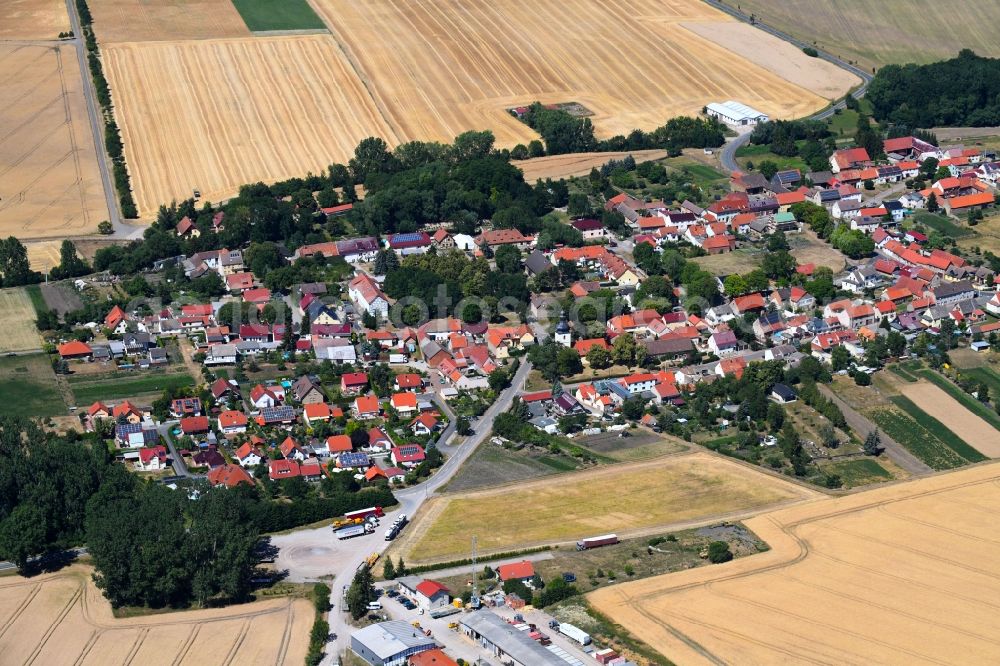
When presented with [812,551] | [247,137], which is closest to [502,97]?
[247,137]

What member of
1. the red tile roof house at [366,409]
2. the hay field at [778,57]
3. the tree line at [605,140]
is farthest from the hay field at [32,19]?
the red tile roof house at [366,409]

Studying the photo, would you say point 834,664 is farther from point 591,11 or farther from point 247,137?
point 591,11

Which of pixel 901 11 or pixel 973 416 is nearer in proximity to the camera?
pixel 973 416

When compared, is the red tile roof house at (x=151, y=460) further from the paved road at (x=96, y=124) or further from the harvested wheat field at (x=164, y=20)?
the harvested wheat field at (x=164, y=20)

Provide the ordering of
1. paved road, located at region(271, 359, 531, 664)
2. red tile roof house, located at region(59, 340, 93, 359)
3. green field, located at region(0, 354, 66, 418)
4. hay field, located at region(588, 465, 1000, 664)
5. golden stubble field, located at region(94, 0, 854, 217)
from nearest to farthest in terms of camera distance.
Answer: hay field, located at region(588, 465, 1000, 664)
paved road, located at region(271, 359, 531, 664)
green field, located at region(0, 354, 66, 418)
red tile roof house, located at region(59, 340, 93, 359)
golden stubble field, located at region(94, 0, 854, 217)

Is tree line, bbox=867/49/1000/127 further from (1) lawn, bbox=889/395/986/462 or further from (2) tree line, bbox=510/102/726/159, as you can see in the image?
(1) lawn, bbox=889/395/986/462

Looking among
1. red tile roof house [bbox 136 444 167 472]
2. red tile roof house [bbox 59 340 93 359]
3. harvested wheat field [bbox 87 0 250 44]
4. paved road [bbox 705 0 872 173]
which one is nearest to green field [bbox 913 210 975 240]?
paved road [bbox 705 0 872 173]
